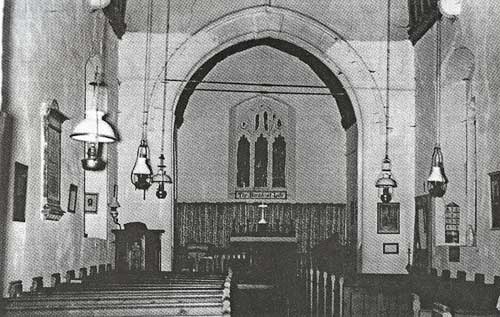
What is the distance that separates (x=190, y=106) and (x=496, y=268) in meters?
11.0

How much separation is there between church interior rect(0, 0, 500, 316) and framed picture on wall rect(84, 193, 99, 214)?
0.27 ft

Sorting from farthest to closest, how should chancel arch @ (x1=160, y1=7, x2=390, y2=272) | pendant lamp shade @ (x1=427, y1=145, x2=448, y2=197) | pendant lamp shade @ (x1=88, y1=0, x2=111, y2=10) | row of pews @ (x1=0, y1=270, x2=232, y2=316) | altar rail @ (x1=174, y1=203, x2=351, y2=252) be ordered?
1. altar rail @ (x1=174, y1=203, x2=351, y2=252)
2. chancel arch @ (x1=160, y1=7, x2=390, y2=272)
3. pendant lamp shade @ (x1=88, y1=0, x2=111, y2=10)
4. pendant lamp shade @ (x1=427, y1=145, x2=448, y2=197)
5. row of pews @ (x1=0, y1=270, x2=232, y2=316)

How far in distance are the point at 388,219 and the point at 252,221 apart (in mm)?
5031

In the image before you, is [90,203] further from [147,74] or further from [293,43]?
[293,43]

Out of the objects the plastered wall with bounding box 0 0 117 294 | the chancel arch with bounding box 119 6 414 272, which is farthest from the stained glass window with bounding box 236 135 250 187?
the plastered wall with bounding box 0 0 117 294

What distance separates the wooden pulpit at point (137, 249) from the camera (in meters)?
12.2

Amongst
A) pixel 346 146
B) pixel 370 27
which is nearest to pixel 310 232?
pixel 346 146

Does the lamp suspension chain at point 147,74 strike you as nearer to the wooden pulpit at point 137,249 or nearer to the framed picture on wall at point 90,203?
the framed picture on wall at point 90,203

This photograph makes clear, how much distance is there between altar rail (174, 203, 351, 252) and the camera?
18688 mm

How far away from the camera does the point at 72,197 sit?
10.5 metres

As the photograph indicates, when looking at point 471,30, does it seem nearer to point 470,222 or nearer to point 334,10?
point 470,222

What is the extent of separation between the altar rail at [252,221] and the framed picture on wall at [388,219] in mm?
3996

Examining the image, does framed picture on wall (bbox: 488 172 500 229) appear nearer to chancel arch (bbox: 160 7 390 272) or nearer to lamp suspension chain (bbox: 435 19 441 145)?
lamp suspension chain (bbox: 435 19 441 145)

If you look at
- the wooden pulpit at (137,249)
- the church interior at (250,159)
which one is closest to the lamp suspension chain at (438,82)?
the church interior at (250,159)
